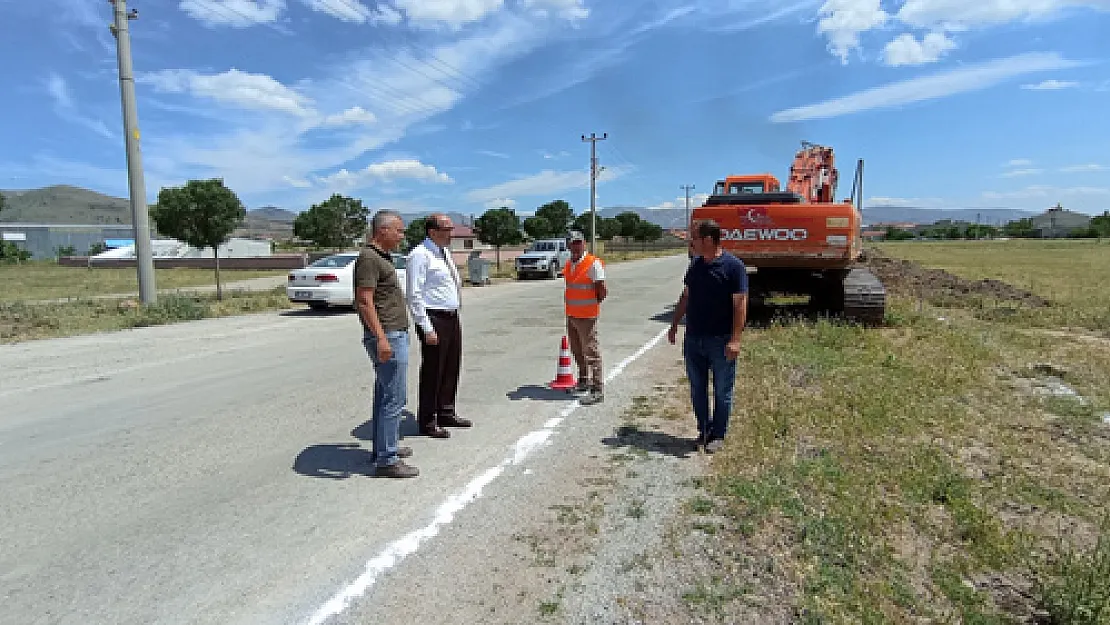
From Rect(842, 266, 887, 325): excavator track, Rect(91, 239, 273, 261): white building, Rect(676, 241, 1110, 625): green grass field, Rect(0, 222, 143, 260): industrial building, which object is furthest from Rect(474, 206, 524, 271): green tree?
Rect(0, 222, 143, 260): industrial building

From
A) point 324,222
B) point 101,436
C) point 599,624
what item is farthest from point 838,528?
→ point 324,222

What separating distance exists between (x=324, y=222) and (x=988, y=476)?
256 ft

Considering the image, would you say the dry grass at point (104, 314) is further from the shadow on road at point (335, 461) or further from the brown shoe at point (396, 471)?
the brown shoe at point (396, 471)

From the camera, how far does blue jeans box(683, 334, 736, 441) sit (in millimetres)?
4766

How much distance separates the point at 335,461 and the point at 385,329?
122 cm

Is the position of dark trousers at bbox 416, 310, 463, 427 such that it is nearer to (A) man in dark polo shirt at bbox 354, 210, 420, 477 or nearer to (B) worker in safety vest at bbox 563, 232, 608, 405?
(A) man in dark polo shirt at bbox 354, 210, 420, 477

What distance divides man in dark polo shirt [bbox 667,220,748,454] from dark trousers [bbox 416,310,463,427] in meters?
1.97

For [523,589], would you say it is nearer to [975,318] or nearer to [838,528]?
[838,528]

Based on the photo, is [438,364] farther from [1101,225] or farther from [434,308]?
[1101,225]

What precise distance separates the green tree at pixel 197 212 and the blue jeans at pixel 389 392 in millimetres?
15713

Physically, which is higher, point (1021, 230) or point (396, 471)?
point (1021, 230)

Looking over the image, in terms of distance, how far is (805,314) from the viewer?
12.3m

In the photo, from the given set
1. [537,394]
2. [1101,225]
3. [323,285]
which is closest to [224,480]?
[537,394]

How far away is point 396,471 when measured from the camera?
14.2ft
